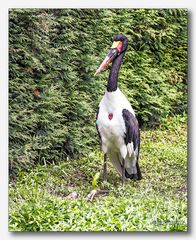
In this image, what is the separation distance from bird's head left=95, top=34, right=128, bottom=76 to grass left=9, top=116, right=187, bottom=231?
0.49 m

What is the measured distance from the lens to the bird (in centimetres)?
559

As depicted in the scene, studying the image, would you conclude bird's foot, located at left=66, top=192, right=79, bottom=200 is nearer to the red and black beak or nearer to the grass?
the grass

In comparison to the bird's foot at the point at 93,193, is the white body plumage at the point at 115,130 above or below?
above

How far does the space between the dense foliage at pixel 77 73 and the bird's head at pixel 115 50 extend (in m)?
0.04

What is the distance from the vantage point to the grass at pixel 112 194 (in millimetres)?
5383

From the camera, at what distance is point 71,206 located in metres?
5.45

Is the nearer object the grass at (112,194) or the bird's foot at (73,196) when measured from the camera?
the grass at (112,194)

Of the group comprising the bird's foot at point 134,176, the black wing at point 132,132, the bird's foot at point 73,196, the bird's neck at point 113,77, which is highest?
the bird's neck at point 113,77

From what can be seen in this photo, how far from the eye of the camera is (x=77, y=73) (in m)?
5.82
